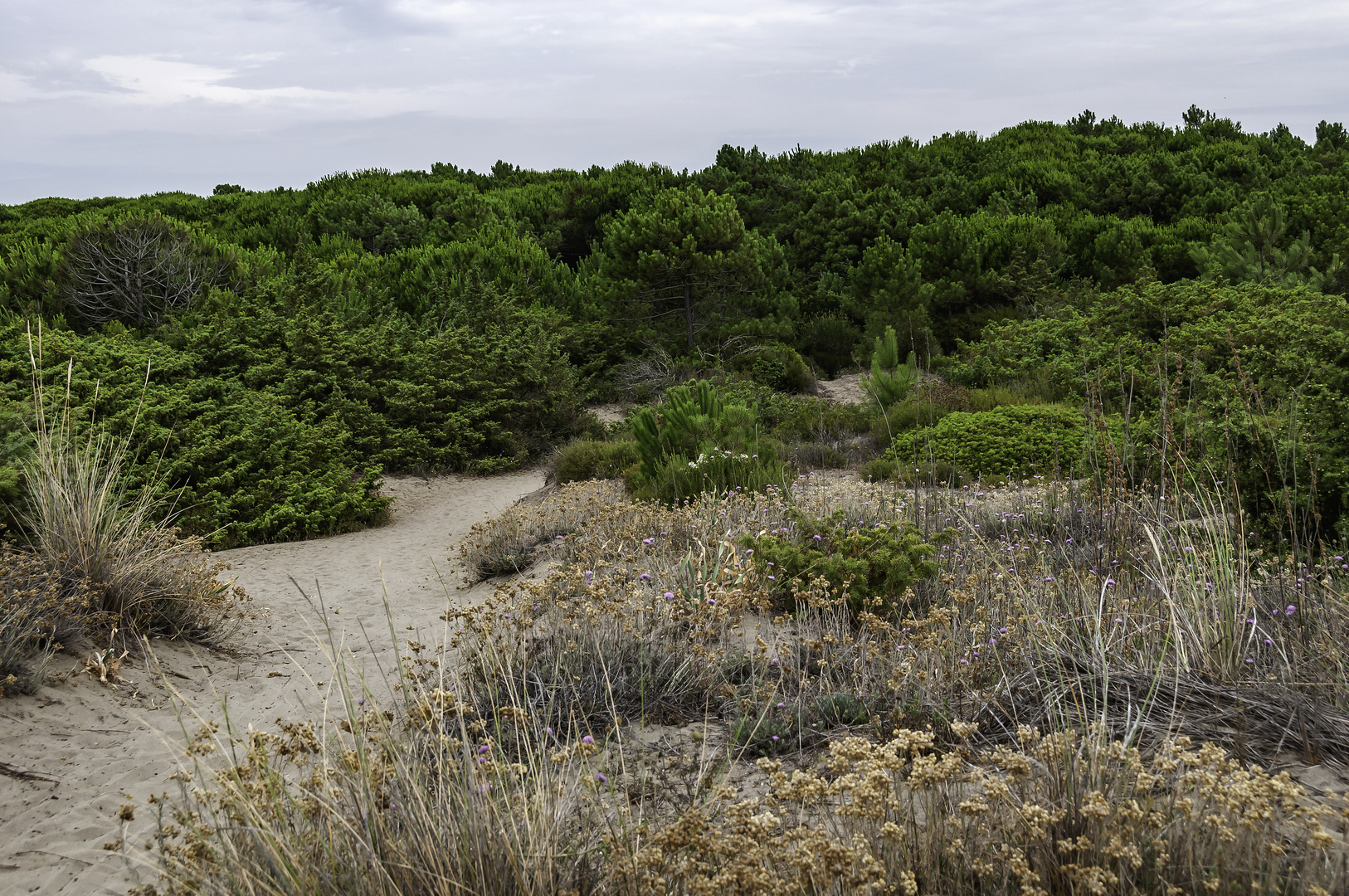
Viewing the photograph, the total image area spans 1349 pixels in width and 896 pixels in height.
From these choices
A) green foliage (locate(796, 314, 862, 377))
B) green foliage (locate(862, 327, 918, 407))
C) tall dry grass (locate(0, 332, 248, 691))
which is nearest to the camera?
tall dry grass (locate(0, 332, 248, 691))

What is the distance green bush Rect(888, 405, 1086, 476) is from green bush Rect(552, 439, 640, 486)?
305 centimetres

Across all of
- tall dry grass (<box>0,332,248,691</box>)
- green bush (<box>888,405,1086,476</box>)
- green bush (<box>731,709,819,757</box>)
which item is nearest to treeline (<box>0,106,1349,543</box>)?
green bush (<box>888,405,1086,476</box>)

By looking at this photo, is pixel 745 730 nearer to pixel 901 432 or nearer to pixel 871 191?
pixel 901 432

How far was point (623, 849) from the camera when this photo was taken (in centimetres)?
180

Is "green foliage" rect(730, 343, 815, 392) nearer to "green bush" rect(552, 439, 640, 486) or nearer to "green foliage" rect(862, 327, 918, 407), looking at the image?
"green foliage" rect(862, 327, 918, 407)

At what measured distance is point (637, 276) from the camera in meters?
15.6

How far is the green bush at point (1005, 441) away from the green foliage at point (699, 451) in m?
1.56

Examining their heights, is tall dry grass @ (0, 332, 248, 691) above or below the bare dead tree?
below

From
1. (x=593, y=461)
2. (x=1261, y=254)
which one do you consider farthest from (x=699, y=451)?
(x=1261, y=254)

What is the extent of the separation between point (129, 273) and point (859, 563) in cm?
1322

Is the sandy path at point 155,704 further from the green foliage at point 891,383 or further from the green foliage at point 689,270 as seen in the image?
the green foliage at point 689,270

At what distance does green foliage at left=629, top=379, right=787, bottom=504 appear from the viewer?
7082 millimetres

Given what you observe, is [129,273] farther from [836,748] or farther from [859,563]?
[836,748]

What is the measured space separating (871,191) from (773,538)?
63.3 ft
